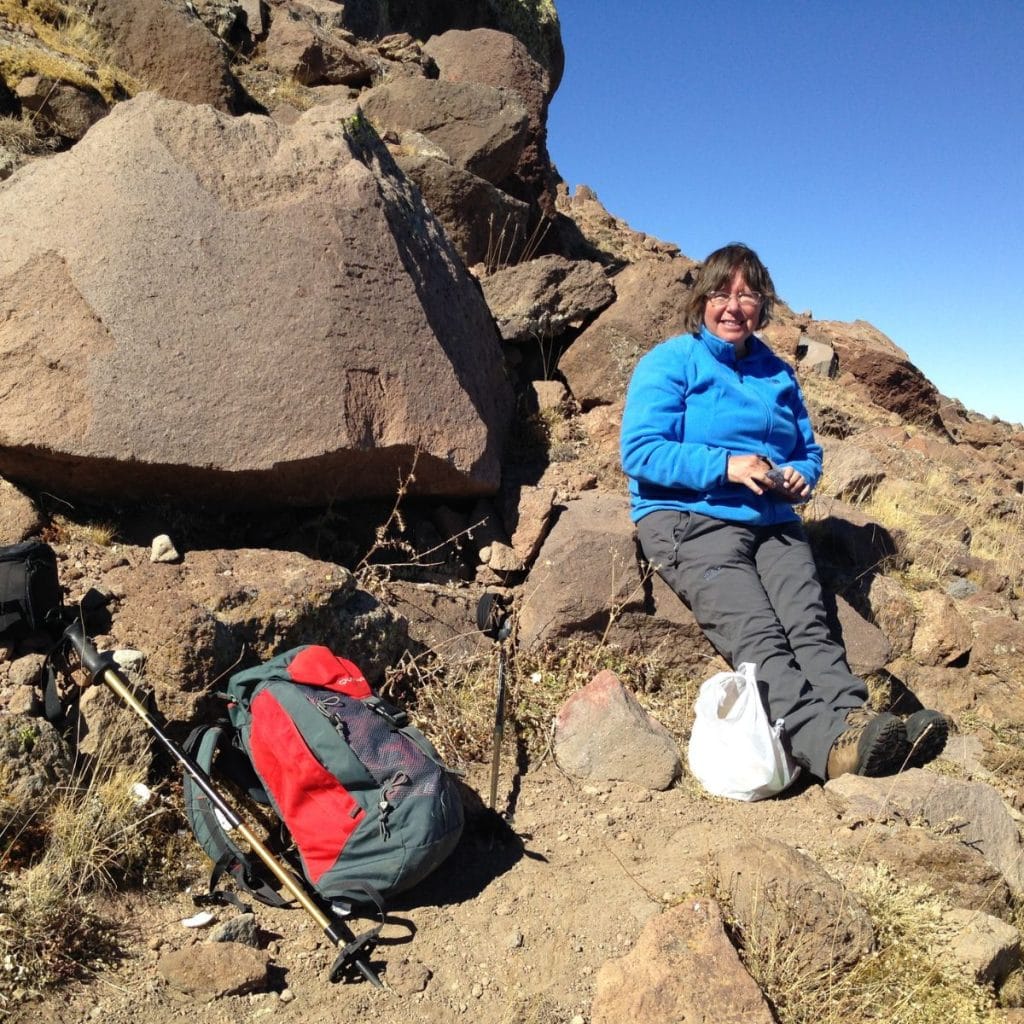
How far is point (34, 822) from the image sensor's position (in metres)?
2.68

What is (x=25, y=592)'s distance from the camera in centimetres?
298

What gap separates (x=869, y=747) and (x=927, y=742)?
293mm

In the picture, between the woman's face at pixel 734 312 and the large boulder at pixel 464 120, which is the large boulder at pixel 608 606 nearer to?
the woman's face at pixel 734 312

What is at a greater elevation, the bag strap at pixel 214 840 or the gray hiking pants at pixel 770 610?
the gray hiking pants at pixel 770 610

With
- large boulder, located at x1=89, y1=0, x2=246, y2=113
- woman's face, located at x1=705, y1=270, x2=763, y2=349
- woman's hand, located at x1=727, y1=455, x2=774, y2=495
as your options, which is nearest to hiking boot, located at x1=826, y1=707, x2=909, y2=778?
woman's hand, located at x1=727, y1=455, x2=774, y2=495

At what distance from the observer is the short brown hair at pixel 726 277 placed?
4.26m

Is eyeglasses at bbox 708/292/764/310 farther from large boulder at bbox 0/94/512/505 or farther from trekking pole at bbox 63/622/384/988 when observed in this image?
trekking pole at bbox 63/622/384/988

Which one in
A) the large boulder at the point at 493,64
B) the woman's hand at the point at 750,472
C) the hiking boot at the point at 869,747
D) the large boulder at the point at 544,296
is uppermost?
the large boulder at the point at 493,64

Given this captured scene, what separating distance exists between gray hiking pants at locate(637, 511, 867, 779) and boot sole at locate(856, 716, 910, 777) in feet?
0.49

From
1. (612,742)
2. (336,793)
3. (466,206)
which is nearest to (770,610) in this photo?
(612,742)

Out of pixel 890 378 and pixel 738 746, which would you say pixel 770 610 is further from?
pixel 890 378

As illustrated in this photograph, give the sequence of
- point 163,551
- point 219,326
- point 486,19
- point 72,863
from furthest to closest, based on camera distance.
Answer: point 486,19
point 219,326
point 163,551
point 72,863

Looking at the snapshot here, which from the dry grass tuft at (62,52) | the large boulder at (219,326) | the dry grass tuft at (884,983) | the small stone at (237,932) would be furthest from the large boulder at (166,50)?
the dry grass tuft at (884,983)

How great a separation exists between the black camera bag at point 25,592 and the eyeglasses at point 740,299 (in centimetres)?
312
